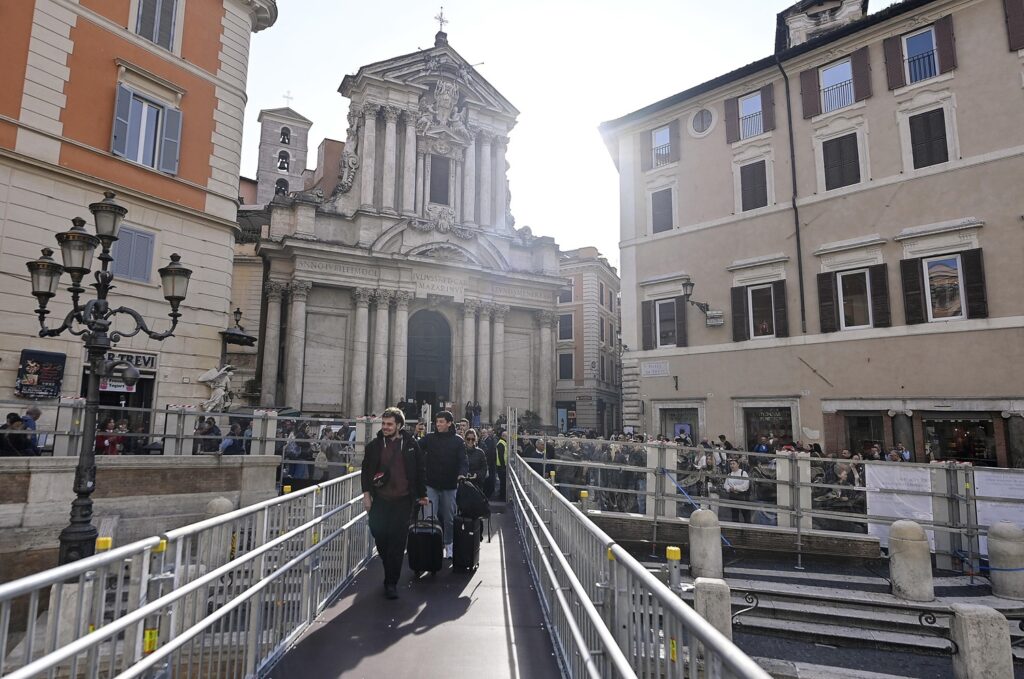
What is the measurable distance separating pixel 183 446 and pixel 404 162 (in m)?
21.7

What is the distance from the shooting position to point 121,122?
15961 mm

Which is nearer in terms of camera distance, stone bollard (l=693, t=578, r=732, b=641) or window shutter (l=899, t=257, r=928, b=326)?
stone bollard (l=693, t=578, r=732, b=641)

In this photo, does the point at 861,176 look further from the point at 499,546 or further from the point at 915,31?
the point at 499,546

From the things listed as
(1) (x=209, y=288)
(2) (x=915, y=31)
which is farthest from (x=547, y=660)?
(2) (x=915, y=31)

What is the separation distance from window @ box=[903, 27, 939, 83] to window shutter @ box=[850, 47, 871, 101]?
104cm

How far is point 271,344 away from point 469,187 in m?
13.2

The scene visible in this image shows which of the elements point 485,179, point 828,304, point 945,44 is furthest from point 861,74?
point 485,179

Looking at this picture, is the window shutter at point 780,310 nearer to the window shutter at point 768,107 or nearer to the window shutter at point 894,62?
the window shutter at point 768,107

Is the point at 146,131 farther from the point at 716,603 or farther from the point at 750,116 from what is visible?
the point at 750,116

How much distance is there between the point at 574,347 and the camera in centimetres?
4519

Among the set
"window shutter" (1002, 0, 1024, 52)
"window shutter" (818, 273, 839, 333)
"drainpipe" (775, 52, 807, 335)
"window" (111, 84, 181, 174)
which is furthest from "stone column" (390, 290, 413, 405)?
"window shutter" (1002, 0, 1024, 52)

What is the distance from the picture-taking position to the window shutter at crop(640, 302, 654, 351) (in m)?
22.8

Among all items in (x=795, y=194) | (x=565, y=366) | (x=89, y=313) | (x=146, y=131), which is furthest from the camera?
(x=565, y=366)

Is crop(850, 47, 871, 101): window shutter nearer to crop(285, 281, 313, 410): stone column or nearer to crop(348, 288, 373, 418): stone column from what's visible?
crop(348, 288, 373, 418): stone column
